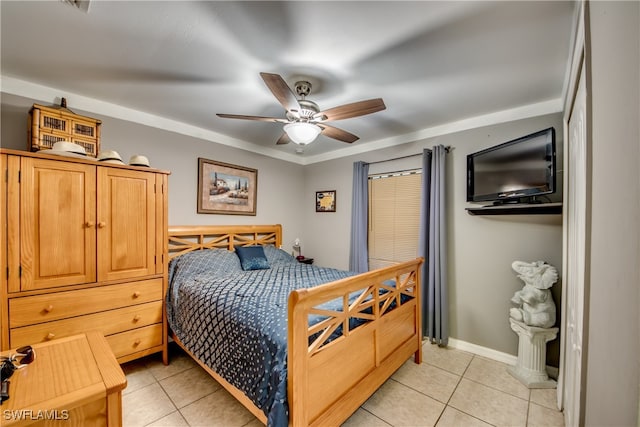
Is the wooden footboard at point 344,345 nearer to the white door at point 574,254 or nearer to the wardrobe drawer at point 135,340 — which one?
the white door at point 574,254

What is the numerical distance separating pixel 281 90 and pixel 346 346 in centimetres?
168

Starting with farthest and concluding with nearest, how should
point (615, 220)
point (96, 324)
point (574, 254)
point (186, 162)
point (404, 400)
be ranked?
1. point (186, 162)
2. point (96, 324)
3. point (404, 400)
4. point (574, 254)
5. point (615, 220)

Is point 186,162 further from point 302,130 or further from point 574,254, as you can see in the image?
point 574,254

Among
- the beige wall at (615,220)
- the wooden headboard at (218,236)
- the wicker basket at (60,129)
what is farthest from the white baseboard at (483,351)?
the wicker basket at (60,129)

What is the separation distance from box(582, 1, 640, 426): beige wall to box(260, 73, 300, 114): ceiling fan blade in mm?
1335

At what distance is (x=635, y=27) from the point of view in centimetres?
58

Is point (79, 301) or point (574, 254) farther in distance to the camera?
point (79, 301)

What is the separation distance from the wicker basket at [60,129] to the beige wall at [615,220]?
3203 mm

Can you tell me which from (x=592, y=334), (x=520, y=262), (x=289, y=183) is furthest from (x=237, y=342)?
(x=289, y=183)

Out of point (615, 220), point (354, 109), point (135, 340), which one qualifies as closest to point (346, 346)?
point (615, 220)

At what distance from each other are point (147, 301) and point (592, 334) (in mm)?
2952

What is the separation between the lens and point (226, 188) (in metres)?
3.52

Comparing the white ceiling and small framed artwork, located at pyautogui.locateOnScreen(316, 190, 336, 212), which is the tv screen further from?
small framed artwork, located at pyautogui.locateOnScreen(316, 190, 336, 212)

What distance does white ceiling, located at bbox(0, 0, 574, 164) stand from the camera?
4.62 feet
